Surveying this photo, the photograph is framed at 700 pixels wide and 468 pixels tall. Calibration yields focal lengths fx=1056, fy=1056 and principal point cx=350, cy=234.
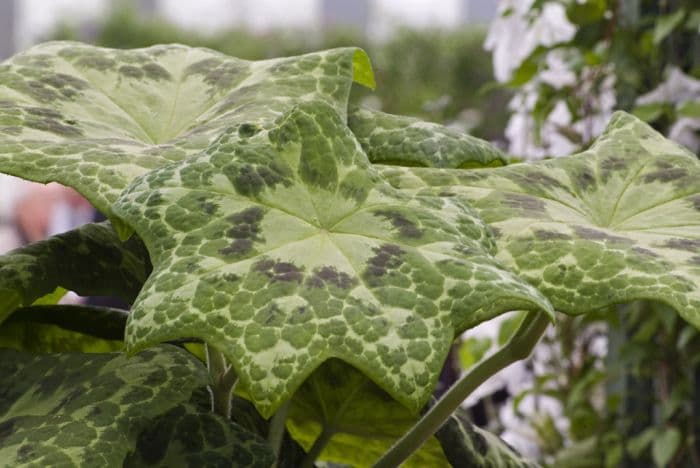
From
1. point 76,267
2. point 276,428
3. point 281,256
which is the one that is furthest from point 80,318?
point 281,256

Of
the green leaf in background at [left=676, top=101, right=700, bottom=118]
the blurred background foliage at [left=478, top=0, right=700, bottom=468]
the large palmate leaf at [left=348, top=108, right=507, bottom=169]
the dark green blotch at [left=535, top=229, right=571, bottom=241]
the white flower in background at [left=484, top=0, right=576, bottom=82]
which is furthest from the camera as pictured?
the white flower in background at [left=484, top=0, right=576, bottom=82]

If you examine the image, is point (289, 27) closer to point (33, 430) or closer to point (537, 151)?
point (537, 151)

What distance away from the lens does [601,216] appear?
0.55 meters

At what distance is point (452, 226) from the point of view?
43cm

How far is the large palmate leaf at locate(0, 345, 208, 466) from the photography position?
0.45 meters

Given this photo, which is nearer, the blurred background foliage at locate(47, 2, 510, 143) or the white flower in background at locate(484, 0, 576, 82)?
the white flower in background at locate(484, 0, 576, 82)

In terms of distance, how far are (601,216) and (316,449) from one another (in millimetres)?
211

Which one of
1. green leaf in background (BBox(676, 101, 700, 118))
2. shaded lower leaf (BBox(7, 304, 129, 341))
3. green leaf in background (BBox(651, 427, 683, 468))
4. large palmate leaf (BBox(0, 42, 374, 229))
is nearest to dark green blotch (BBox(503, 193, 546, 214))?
large palmate leaf (BBox(0, 42, 374, 229))

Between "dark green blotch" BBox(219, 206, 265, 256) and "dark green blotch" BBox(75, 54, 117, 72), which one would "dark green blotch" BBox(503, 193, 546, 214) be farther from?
"dark green blotch" BBox(75, 54, 117, 72)

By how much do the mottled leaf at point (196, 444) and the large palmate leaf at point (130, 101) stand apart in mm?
127

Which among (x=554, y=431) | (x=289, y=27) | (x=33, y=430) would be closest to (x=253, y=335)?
(x=33, y=430)

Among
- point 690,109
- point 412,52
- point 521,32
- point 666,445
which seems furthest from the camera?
point 412,52

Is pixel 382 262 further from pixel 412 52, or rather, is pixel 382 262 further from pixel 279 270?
pixel 412 52

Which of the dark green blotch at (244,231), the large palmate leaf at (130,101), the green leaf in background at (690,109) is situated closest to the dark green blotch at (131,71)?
the large palmate leaf at (130,101)
